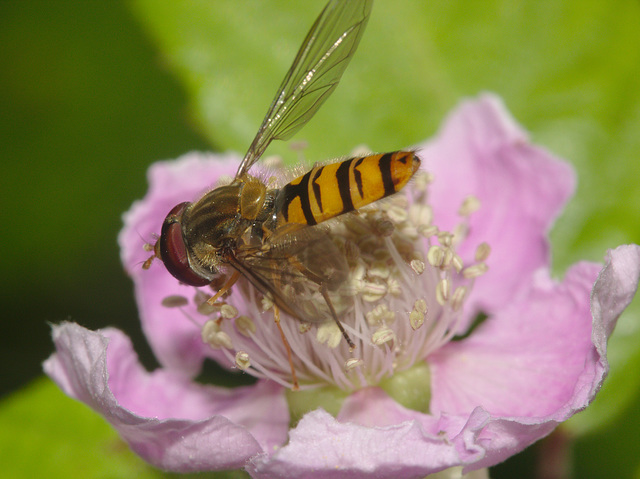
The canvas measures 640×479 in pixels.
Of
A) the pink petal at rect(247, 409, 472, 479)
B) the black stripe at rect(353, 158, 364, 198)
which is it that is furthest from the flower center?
the pink petal at rect(247, 409, 472, 479)

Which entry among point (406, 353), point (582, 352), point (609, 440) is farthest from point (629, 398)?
point (406, 353)

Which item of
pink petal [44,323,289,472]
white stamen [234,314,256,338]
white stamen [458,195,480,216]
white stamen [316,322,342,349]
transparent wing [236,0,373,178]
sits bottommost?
pink petal [44,323,289,472]

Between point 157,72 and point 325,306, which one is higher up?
point 157,72

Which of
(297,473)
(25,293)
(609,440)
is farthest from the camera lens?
(25,293)

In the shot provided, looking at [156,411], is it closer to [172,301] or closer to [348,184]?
[172,301]

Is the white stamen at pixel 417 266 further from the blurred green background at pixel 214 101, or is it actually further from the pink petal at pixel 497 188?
the blurred green background at pixel 214 101

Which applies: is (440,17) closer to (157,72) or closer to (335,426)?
(157,72)

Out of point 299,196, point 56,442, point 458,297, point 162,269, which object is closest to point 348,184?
point 299,196

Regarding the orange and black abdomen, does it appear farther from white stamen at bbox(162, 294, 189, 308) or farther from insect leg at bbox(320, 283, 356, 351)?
white stamen at bbox(162, 294, 189, 308)
